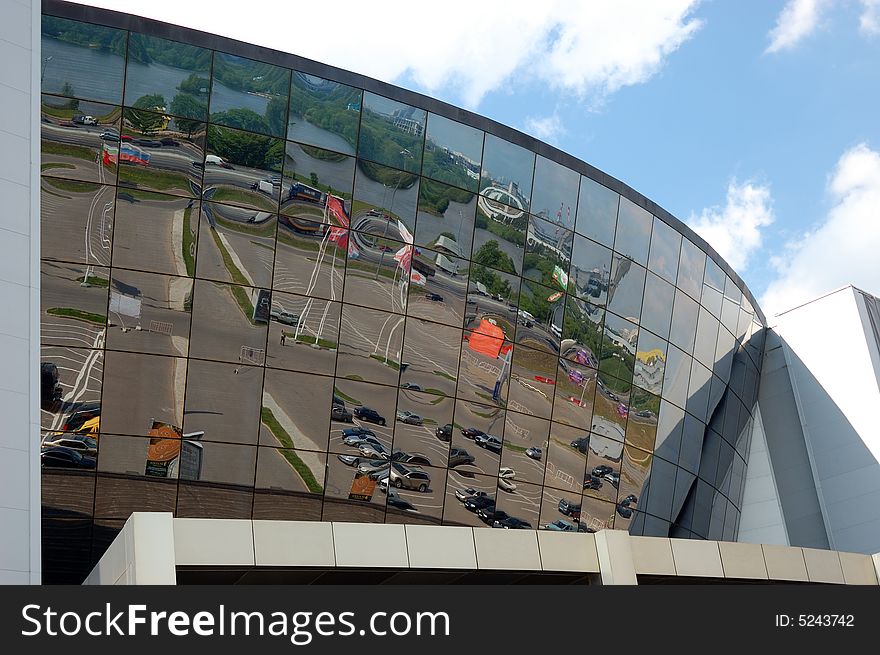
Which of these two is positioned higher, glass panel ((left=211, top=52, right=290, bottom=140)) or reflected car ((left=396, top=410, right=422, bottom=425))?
glass panel ((left=211, top=52, right=290, bottom=140))

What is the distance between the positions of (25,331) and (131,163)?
6312 millimetres

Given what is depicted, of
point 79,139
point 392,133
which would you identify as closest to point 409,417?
point 392,133

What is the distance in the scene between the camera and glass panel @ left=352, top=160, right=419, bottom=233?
75.3ft

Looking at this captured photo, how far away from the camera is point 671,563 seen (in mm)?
17281

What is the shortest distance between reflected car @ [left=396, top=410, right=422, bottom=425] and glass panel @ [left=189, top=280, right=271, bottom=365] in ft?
12.0

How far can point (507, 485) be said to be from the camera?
82.4 ft

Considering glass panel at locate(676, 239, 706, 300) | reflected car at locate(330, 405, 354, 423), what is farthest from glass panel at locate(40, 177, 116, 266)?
glass panel at locate(676, 239, 706, 300)

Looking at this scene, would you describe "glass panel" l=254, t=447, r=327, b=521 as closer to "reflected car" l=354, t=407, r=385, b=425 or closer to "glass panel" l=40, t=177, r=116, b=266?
"reflected car" l=354, t=407, r=385, b=425

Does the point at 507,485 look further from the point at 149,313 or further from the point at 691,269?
the point at 149,313

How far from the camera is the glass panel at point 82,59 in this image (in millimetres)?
20484

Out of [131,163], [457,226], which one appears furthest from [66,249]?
[457,226]

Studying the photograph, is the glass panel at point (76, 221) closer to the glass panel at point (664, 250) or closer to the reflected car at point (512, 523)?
the reflected car at point (512, 523)

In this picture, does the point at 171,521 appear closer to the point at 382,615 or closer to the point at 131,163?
the point at 382,615

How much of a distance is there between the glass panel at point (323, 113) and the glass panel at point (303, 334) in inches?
147
